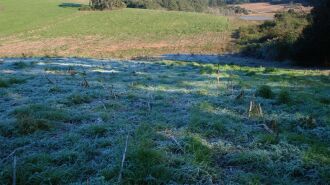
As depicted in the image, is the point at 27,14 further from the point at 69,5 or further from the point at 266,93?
the point at 266,93

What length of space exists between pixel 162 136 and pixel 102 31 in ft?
165

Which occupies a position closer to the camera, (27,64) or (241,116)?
(241,116)

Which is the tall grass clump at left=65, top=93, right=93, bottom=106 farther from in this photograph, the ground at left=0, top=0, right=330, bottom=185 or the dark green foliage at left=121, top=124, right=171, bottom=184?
the dark green foliage at left=121, top=124, right=171, bottom=184

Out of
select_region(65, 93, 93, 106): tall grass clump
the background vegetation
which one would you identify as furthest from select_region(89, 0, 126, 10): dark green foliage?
select_region(65, 93, 93, 106): tall grass clump

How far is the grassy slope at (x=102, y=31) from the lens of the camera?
135ft

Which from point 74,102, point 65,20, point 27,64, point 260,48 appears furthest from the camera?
point 65,20

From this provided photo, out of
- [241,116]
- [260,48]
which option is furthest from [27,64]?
[260,48]

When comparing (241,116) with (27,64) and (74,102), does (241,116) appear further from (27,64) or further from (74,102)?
(27,64)

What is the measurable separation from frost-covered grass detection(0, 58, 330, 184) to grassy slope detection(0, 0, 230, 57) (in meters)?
28.2

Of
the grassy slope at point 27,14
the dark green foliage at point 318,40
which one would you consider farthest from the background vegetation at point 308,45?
the grassy slope at point 27,14

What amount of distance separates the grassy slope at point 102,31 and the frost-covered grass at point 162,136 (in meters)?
28.2

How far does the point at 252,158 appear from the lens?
5.09 m

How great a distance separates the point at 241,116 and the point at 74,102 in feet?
12.7

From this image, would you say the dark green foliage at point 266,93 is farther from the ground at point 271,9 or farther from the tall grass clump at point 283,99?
the ground at point 271,9
